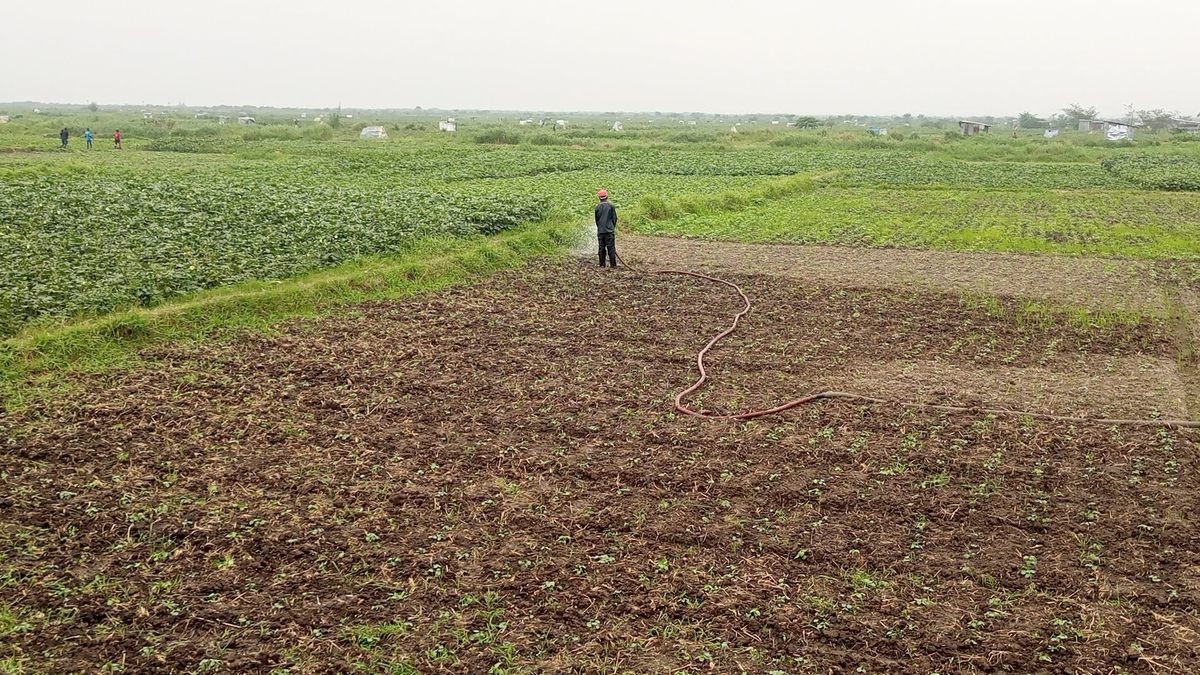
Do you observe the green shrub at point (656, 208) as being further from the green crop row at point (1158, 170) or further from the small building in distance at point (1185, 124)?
the small building in distance at point (1185, 124)

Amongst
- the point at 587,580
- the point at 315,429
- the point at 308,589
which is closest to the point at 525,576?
the point at 587,580

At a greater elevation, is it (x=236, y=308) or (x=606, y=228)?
(x=606, y=228)

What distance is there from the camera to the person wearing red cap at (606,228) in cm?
1675

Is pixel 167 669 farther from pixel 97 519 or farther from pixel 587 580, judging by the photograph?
pixel 587 580

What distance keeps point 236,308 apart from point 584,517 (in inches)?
292

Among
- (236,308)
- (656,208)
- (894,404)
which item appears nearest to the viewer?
(894,404)

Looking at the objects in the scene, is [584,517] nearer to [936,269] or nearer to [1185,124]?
[936,269]

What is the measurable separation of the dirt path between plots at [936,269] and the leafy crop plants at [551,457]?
142 mm

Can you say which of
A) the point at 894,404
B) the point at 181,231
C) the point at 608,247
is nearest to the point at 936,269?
the point at 608,247

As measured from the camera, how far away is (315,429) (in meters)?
8.58

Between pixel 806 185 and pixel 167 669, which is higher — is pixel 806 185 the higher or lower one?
the higher one

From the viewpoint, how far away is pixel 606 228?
1702cm

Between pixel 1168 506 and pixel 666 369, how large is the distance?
17.4 ft

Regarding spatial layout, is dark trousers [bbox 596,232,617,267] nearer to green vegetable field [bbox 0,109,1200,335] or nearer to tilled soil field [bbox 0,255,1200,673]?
green vegetable field [bbox 0,109,1200,335]
